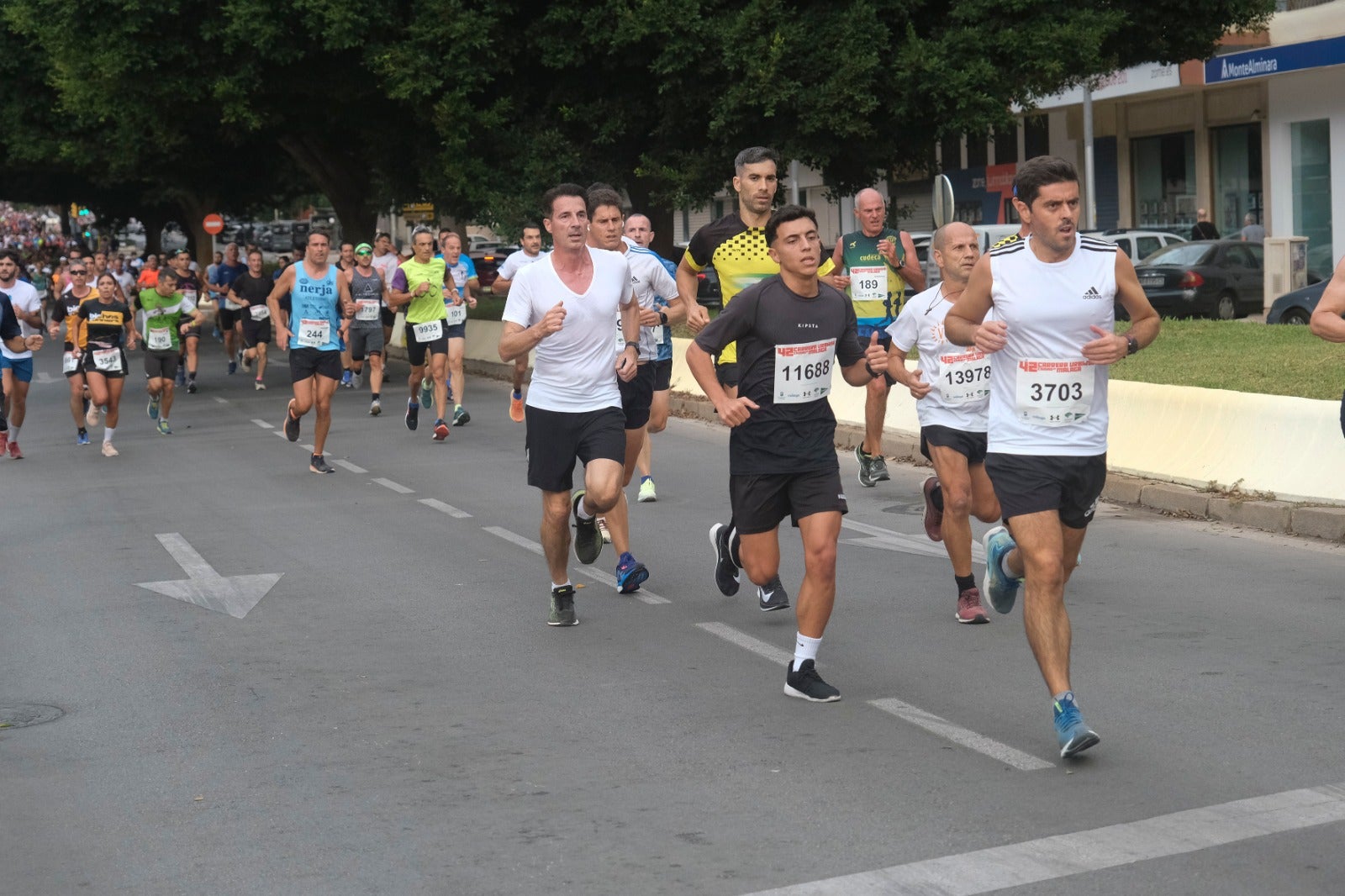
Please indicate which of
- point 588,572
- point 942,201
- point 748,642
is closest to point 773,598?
point 748,642

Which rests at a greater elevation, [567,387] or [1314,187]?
[1314,187]

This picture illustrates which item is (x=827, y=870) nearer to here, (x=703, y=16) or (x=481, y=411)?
(x=481, y=411)

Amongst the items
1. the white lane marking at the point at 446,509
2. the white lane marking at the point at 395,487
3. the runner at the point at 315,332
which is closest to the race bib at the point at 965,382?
the white lane marking at the point at 446,509

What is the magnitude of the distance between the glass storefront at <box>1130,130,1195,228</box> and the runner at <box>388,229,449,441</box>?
25.7 m

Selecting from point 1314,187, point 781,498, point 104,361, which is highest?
point 1314,187

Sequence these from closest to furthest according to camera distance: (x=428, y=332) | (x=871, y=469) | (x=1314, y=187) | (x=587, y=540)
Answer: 1. (x=587, y=540)
2. (x=871, y=469)
3. (x=428, y=332)
4. (x=1314, y=187)

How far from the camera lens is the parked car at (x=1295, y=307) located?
22.9m

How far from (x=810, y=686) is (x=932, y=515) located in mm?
2260

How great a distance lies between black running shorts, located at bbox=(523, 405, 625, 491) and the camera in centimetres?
819

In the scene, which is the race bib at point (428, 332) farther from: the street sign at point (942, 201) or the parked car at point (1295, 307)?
the parked car at point (1295, 307)

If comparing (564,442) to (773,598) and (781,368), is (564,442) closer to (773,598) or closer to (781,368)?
(773,598)

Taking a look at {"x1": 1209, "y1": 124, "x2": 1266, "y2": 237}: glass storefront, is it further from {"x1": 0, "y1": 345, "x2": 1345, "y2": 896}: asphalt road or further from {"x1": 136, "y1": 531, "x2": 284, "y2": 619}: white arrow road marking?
{"x1": 136, "y1": 531, "x2": 284, "y2": 619}: white arrow road marking

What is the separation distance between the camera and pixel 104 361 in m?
17.8

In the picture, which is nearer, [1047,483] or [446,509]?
[1047,483]
